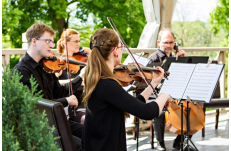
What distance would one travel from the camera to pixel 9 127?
0.89 metres

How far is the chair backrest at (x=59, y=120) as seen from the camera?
1.40m

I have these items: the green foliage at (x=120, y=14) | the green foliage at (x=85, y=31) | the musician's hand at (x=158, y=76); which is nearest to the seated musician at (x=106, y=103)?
the musician's hand at (x=158, y=76)

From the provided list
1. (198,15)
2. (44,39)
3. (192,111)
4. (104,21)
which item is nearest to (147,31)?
(192,111)

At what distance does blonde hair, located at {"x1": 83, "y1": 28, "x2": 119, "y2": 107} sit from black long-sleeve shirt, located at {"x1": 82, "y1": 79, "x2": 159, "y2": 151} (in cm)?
3

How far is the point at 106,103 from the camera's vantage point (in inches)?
71.2

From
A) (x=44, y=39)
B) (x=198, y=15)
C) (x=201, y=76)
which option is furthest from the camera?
(x=198, y=15)

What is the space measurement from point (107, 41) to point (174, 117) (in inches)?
55.3

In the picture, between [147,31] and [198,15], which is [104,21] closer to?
[198,15]

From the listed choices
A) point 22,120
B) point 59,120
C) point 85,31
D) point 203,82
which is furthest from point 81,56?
point 85,31

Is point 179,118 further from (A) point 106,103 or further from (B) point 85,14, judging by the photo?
(B) point 85,14

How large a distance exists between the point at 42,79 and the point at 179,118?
1.29 meters

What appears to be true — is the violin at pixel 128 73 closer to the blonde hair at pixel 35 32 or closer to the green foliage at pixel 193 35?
the blonde hair at pixel 35 32

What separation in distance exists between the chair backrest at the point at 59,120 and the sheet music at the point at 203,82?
4.10 feet

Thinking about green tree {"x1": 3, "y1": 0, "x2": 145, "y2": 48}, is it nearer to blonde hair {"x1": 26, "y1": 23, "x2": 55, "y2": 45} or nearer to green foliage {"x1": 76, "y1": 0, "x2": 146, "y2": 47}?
green foliage {"x1": 76, "y1": 0, "x2": 146, "y2": 47}
